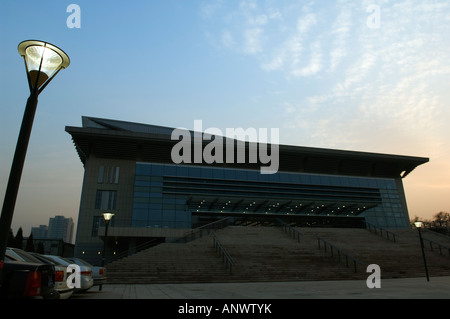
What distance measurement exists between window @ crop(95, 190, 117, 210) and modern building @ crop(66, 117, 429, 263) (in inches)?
4.6

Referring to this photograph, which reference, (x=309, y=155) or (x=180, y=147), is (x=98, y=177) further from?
(x=309, y=155)

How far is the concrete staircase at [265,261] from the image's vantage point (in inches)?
758

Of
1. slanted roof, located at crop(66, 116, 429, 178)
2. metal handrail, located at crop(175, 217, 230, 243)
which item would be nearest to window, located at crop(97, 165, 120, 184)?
slanted roof, located at crop(66, 116, 429, 178)

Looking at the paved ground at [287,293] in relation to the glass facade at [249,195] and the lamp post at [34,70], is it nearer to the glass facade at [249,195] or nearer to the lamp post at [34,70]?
the lamp post at [34,70]

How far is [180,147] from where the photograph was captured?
4084cm

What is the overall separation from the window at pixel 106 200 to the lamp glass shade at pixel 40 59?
34.8 metres

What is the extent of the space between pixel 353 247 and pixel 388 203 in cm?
2220

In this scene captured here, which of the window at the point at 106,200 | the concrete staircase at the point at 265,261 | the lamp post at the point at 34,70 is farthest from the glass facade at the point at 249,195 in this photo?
→ the lamp post at the point at 34,70

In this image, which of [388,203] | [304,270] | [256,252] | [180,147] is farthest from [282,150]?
[304,270]

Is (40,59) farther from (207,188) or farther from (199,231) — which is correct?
(207,188)

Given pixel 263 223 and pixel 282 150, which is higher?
pixel 282 150

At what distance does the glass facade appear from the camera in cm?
3709

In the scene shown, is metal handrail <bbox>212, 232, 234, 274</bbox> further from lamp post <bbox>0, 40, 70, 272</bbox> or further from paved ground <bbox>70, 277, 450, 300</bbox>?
lamp post <bbox>0, 40, 70, 272</bbox>
